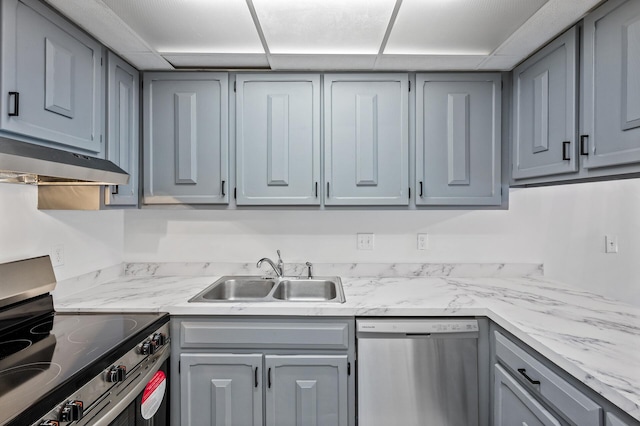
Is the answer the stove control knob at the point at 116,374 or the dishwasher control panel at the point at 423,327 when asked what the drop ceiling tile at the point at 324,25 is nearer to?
the dishwasher control panel at the point at 423,327

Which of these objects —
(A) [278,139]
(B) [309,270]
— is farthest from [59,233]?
(B) [309,270]

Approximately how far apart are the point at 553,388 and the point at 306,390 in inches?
39.7

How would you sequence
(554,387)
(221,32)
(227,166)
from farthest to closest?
(227,166)
(221,32)
(554,387)

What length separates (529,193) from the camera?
87.7 inches

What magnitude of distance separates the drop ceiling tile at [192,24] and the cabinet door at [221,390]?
158cm

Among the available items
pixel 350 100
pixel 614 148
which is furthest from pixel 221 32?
pixel 614 148

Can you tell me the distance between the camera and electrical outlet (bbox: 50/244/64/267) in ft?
5.57

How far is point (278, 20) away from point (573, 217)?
2.03 m

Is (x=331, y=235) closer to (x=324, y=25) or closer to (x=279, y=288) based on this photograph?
(x=279, y=288)

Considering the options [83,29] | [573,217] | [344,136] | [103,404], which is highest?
[83,29]

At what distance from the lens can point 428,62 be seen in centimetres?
185

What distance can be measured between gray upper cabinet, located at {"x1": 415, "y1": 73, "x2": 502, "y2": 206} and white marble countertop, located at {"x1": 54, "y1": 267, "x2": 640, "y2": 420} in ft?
1.77

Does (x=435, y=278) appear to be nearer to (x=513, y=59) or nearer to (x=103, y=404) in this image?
(x=513, y=59)

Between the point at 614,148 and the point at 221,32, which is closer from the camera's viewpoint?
the point at 614,148
